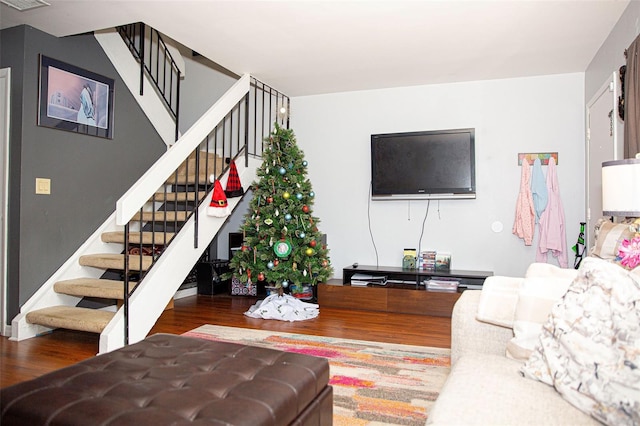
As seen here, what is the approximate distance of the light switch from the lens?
348 cm

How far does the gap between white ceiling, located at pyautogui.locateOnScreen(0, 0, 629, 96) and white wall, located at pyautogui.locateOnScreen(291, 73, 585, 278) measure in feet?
1.09

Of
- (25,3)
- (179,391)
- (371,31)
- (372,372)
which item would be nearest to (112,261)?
(25,3)

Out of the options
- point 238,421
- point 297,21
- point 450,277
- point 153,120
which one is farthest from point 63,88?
point 450,277

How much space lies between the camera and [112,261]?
11.6 ft

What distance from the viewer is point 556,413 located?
3.75 ft

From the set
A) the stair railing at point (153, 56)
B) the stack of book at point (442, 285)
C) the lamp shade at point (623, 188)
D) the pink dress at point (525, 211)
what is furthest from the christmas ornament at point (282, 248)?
the lamp shade at point (623, 188)

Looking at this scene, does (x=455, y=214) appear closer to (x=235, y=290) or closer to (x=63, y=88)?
(x=235, y=290)

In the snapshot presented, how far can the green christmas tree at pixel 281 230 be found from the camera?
14.1ft

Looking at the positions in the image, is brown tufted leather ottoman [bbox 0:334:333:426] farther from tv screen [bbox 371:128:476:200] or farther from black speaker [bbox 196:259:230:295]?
black speaker [bbox 196:259:230:295]

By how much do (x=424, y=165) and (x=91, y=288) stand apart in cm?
342

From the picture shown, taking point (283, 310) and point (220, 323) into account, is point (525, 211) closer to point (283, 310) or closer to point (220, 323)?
point (283, 310)

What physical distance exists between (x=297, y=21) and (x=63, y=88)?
2.13m

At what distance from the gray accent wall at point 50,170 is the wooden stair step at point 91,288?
0.62 ft

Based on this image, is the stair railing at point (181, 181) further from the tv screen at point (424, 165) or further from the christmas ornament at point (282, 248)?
the tv screen at point (424, 165)
